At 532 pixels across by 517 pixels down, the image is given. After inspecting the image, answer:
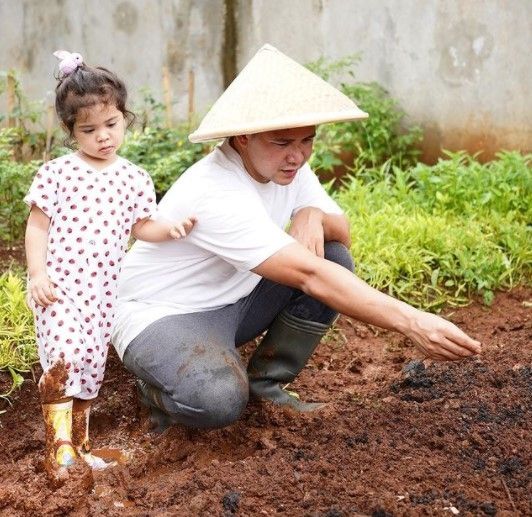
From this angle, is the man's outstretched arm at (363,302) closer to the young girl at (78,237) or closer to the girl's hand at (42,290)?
the young girl at (78,237)

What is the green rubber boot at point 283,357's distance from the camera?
377 centimetres

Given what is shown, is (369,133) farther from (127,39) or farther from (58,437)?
(58,437)

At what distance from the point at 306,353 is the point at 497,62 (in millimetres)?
3225

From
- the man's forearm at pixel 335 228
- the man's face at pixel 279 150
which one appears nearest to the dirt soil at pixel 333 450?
the man's forearm at pixel 335 228

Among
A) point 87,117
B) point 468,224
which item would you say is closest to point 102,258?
point 87,117

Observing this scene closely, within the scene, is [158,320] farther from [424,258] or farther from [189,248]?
[424,258]

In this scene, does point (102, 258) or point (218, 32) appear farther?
point (218, 32)

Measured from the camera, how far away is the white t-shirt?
321 centimetres

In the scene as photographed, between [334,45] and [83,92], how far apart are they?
4127 mm

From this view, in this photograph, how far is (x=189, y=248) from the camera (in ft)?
11.5

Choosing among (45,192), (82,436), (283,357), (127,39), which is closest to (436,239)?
(283,357)

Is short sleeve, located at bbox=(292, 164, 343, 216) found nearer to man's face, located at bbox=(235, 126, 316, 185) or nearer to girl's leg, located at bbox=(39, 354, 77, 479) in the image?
man's face, located at bbox=(235, 126, 316, 185)

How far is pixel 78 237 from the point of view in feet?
10.7

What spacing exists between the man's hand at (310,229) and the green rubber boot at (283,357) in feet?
1.01
